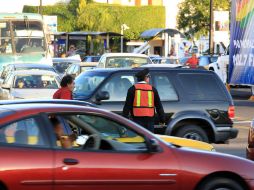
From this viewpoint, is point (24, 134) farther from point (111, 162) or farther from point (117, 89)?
point (117, 89)

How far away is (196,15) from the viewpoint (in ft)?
207

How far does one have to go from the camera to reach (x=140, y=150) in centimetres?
823

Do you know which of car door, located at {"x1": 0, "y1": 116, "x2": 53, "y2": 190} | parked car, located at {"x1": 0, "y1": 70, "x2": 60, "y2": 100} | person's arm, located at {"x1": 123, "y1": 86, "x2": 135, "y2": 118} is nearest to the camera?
car door, located at {"x1": 0, "y1": 116, "x2": 53, "y2": 190}

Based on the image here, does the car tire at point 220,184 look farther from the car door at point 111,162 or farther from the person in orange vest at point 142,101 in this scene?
the person in orange vest at point 142,101

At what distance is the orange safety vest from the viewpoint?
1266 cm

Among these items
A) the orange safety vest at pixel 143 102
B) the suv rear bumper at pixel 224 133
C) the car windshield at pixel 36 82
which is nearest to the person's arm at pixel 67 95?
the orange safety vest at pixel 143 102

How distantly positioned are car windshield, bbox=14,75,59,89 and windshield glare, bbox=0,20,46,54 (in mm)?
9427

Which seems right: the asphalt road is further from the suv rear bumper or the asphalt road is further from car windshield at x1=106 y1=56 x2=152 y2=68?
car windshield at x1=106 y1=56 x2=152 y2=68

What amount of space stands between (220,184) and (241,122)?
13.6 metres

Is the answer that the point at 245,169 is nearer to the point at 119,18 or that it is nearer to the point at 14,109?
the point at 14,109

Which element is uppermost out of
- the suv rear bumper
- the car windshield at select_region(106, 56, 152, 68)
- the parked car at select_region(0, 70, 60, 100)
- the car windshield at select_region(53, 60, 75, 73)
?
the car windshield at select_region(106, 56, 152, 68)

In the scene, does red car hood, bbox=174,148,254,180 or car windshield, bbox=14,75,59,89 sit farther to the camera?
car windshield, bbox=14,75,59,89

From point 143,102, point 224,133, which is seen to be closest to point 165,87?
point 224,133

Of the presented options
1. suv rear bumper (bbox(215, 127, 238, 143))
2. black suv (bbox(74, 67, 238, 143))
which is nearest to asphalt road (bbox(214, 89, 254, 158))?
suv rear bumper (bbox(215, 127, 238, 143))
